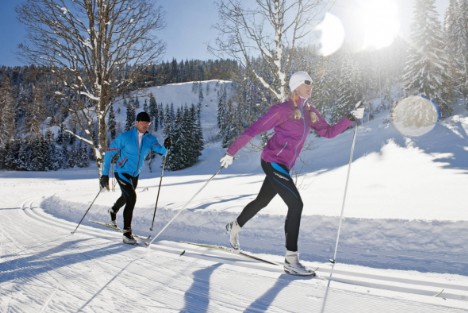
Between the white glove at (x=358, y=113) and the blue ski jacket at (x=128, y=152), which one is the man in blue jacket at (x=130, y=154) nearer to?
the blue ski jacket at (x=128, y=152)

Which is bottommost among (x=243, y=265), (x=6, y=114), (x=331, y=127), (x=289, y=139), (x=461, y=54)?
(x=243, y=265)

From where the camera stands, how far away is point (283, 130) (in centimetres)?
353

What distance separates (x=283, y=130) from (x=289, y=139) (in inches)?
4.7

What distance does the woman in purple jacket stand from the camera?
343 centimetres

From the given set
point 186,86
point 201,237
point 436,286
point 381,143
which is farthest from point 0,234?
point 186,86

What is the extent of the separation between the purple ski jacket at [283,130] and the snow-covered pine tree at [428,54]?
118 ft

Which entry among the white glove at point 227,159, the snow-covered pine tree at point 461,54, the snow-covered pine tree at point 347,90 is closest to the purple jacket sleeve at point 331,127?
the white glove at point 227,159

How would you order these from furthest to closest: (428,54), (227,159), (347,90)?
1. (347,90)
2. (428,54)
3. (227,159)

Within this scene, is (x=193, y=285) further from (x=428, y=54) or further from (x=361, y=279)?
(x=428, y=54)

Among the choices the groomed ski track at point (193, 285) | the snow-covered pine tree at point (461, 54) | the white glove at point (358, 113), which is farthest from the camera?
the snow-covered pine tree at point (461, 54)

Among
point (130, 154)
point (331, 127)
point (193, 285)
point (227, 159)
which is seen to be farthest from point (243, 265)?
point (130, 154)

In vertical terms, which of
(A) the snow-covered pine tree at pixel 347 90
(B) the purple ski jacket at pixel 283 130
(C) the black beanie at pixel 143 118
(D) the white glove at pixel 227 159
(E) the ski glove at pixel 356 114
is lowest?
(D) the white glove at pixel 227 159

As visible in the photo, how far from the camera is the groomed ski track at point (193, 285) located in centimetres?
257

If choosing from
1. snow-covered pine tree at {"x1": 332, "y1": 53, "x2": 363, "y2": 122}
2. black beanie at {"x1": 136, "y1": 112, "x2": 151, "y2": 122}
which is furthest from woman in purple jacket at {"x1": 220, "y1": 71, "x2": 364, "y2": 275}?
snow-covered pine tree at {"x1": 332, "y1": 53, "x2": 363, "y2": 122}
